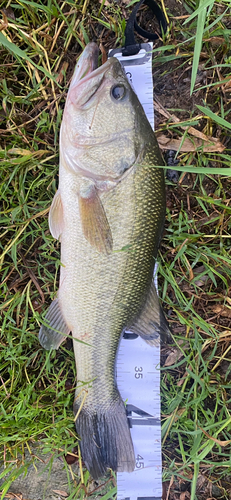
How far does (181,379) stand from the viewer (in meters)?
2.17

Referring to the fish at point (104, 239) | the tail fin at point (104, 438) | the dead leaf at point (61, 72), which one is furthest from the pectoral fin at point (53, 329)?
→ the dead leaf at point (61, 72)

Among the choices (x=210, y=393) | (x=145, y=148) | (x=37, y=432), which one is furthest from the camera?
(x=210, y=393)

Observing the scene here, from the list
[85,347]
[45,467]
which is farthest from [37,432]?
[85,347]

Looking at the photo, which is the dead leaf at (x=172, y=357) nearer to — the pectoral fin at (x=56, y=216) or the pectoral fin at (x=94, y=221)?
the pectoral fin at (x=94, y=221)

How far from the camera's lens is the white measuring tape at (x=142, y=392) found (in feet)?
6.83

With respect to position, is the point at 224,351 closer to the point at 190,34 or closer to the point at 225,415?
the point at 225,415

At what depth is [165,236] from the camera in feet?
7.11

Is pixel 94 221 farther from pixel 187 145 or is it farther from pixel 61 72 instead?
pixel 61 72

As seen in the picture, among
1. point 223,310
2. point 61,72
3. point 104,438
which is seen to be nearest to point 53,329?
point 104,438

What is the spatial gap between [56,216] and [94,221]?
12.2 inches

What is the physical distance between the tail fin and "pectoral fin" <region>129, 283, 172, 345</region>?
0.41 m

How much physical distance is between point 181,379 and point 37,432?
949mm

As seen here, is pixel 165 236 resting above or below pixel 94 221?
below

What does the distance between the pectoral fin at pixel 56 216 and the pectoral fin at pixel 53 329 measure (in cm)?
41
